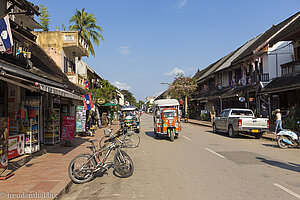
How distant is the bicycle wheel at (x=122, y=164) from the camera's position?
6.52 m

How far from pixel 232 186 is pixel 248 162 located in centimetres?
307

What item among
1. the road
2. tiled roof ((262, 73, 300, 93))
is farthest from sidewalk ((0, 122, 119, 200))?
tiled roof ((262, 73, 300, 93))

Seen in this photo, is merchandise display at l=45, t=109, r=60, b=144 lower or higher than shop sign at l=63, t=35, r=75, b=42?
lower

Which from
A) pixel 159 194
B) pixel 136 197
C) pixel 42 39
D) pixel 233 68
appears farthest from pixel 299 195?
pixel 233 68

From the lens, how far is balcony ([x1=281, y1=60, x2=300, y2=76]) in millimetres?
18594

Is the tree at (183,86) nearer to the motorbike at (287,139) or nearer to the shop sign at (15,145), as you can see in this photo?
the motorbike at (287,139)

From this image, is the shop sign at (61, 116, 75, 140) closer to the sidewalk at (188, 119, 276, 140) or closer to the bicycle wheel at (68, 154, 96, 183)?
the bicycle wheel at (68, 154, 96, 183)

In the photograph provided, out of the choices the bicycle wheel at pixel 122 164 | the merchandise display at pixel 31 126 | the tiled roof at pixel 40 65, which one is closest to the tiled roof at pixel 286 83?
the bicycle wheel at pixel 122 164

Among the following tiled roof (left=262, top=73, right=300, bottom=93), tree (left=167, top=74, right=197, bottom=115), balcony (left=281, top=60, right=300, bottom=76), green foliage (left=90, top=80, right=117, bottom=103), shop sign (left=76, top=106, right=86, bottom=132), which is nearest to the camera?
shop sign (left=76, top=106, right=86, bottom=132)

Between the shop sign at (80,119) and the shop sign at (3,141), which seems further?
the shop sign at (80,119)

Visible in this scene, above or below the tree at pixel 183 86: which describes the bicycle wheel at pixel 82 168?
below

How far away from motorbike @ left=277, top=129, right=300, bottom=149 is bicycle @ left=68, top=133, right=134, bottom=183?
858 cm

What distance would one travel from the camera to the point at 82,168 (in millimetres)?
6254

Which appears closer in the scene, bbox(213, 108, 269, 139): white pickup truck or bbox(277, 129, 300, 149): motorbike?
bbox(277, 129, 300, 149): motorbike
